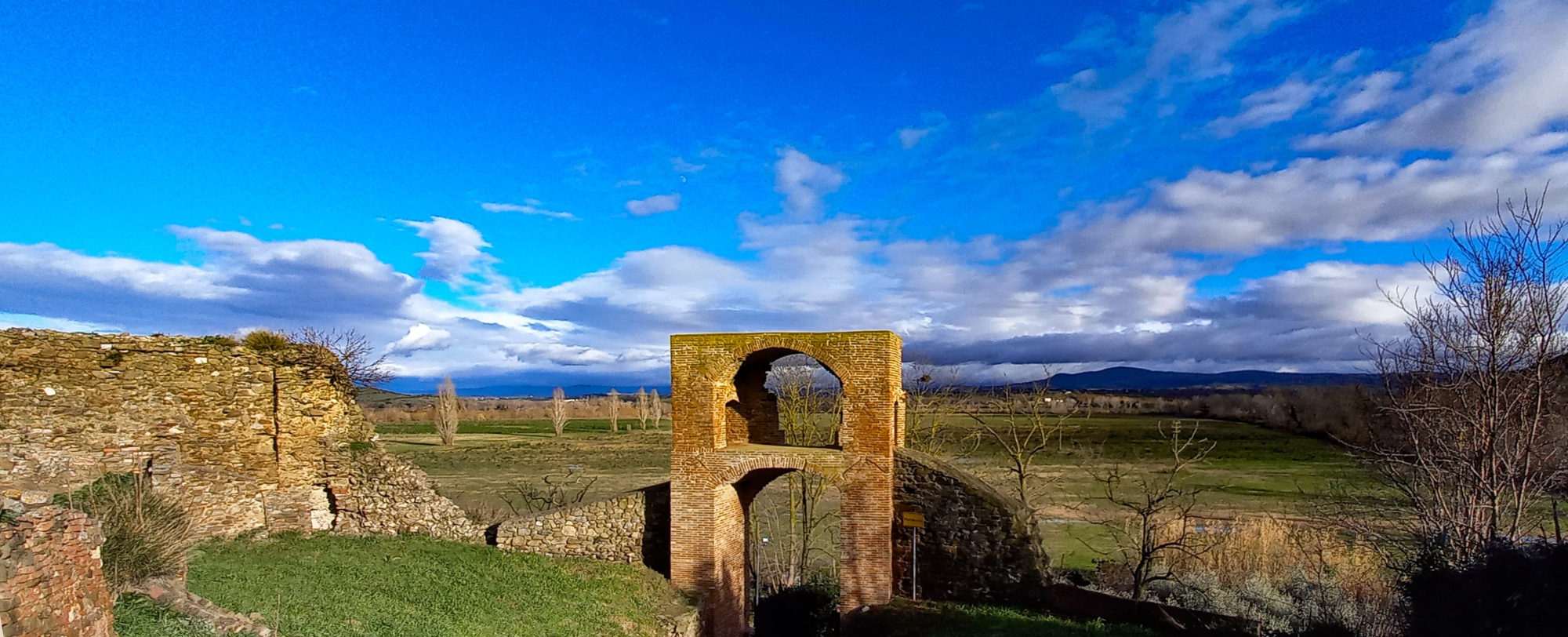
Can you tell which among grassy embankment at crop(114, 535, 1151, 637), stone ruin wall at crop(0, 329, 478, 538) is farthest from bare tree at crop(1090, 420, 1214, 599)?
stone ruin wall at crop(0, 329, 478, 538)

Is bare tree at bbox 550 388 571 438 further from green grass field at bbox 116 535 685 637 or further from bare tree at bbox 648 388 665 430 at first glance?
green grass field at bbox 116 535 685 637

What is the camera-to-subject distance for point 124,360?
11.9m

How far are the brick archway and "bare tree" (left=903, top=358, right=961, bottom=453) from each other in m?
8.80

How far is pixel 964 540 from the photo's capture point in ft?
43.0

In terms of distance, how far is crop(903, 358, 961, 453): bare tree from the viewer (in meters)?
22.8

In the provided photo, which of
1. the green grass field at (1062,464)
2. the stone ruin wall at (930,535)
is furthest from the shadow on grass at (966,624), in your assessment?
the green grass field at (1062,464)

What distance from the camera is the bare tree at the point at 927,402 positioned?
2276 centimetres

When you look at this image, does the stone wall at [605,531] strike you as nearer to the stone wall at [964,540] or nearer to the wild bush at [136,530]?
the stone wall at [964,540]

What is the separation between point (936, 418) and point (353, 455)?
51.6 ft

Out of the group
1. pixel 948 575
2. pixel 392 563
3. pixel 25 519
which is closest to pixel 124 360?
pixel 392 563

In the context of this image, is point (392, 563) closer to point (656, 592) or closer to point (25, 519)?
point (656, 592)

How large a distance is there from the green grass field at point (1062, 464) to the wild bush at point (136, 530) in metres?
8.71

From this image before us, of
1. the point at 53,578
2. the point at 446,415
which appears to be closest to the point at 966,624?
the point at 53,578

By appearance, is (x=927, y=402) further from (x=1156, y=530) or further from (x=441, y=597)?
(x=441, y=597)
